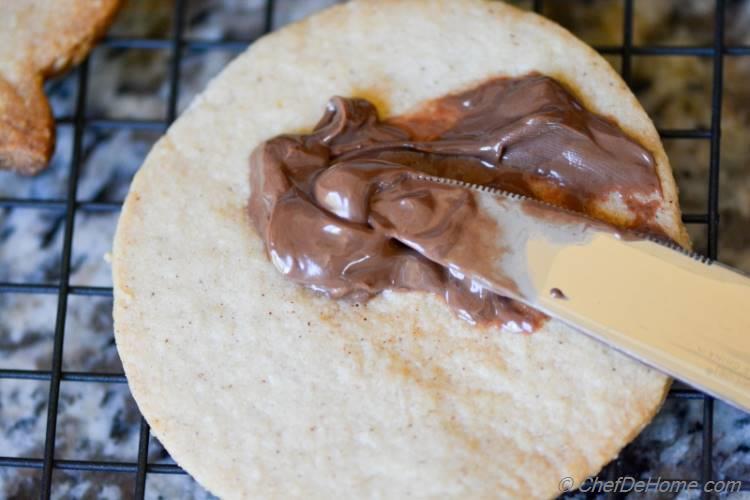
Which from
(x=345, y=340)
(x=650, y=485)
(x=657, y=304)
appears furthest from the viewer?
(x=650, y=485)

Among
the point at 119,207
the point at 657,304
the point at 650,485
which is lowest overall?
the point at 650,485

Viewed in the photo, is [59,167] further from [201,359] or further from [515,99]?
[515,99]

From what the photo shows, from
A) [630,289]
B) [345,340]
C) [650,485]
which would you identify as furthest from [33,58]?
[650,485]

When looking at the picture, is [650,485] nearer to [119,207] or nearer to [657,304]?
[657,304]

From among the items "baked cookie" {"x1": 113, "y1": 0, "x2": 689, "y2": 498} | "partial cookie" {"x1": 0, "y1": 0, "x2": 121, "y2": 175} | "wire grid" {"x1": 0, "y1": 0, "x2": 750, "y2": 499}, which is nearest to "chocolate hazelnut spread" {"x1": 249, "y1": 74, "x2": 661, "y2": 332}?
"baked cookie" {"x1": 113, "y1": 0, "x2": 689, "y2": 498}

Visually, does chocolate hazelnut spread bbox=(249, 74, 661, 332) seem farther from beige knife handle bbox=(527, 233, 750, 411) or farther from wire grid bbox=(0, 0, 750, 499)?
wire grid bbox=(0, 0, 750, 499)
